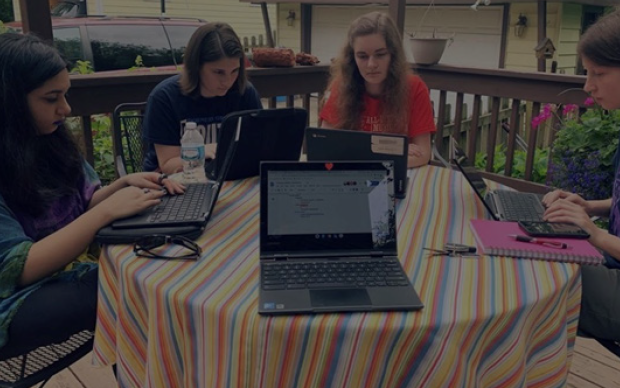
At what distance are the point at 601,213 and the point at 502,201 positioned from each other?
38 cm

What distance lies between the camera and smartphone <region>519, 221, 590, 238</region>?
1.38 meters

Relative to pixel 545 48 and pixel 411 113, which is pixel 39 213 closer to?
pixel 411 113

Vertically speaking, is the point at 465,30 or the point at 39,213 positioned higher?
the point at 465,30

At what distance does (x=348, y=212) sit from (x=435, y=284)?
0.84ft

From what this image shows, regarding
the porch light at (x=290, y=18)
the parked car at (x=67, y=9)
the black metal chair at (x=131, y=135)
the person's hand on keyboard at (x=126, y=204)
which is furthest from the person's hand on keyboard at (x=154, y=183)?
the porch light at (x=290, y=18)

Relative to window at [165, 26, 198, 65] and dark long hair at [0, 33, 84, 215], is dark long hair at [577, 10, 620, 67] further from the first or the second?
window at [165, 26, 198, 65]

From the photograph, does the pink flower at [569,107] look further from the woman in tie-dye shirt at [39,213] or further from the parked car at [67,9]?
the parked car at [67,9]

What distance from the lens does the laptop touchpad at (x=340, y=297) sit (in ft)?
3.48

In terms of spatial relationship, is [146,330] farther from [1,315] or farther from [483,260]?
[483,260]

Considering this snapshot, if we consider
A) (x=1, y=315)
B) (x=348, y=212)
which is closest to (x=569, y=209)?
(x=348, y=212)

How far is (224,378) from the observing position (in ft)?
3.48

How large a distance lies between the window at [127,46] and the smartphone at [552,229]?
16.6 ft

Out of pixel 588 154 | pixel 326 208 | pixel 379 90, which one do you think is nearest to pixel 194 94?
pixel 379 90

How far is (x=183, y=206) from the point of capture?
1.53 m
